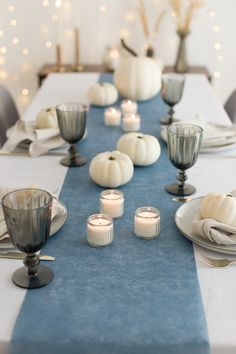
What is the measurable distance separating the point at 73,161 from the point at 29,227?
68 centimetres

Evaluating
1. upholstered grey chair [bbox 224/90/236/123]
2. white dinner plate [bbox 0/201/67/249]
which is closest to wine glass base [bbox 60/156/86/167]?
white dinner plate [bbox 0/201/67/249]

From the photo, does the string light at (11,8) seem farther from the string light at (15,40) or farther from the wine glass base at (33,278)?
the wine glass base at (33,278)

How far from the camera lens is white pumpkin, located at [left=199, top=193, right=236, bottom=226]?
122 cm

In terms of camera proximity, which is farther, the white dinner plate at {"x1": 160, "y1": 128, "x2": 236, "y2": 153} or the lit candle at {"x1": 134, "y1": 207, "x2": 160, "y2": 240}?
the white dinner plate at {"x1": 160, "y1": 128, "x2": 236, "y2": 153}

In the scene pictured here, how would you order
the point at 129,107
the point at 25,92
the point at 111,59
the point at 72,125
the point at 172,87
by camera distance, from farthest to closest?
the point at 25,92 < the point at 111,59 < the point at 129,107 < the point at 172,87 < the point at 72,125

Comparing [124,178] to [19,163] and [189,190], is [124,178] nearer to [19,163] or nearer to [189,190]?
[189,190]

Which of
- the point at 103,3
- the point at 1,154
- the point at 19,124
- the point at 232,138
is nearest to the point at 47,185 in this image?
the point at 1,154

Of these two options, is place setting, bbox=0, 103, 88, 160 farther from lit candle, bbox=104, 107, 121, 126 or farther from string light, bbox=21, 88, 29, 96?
string light, bbox=21, 88, 29, 96

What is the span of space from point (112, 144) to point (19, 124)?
307mm

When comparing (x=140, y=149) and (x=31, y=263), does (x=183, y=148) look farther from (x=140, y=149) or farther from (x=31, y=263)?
(x=31, y=263)

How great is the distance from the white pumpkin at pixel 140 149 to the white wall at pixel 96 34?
6.47 ft

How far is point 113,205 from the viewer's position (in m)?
1.35

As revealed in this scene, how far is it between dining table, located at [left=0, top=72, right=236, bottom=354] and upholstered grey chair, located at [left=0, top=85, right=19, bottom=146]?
69cm

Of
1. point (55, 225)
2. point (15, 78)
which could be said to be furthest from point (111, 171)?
point (15, 78)
